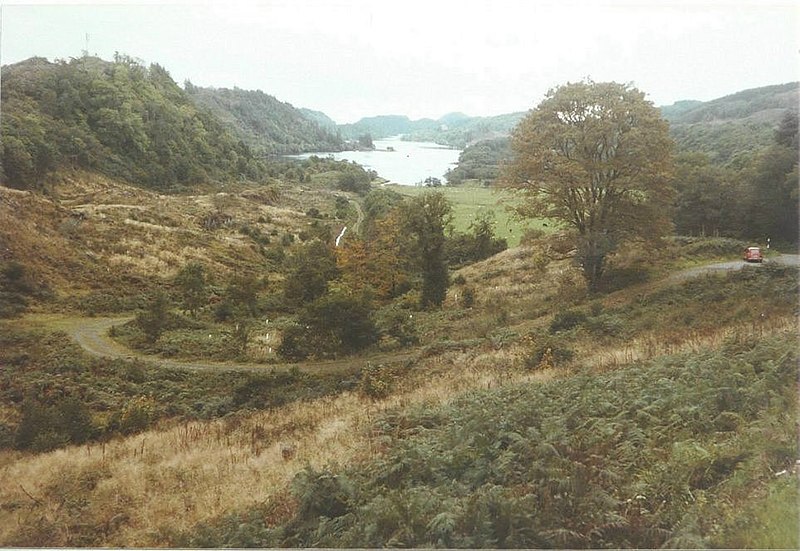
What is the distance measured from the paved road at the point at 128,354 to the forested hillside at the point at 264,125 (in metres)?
6.09

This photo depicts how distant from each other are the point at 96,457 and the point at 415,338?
6.08m

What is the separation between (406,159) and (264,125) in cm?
754

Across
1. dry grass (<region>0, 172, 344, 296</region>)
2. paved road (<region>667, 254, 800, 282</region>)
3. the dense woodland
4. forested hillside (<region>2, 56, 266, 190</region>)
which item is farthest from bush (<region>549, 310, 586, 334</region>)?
forested hillside (<region>2, 56, 266, 190</region>)

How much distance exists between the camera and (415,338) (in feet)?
34.0

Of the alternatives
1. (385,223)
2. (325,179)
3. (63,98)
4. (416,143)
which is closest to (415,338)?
(385,223)

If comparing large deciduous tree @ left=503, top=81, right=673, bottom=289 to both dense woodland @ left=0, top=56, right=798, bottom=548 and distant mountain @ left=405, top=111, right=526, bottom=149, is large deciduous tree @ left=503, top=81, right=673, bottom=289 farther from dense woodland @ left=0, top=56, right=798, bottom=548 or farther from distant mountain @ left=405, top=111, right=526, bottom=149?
distant mountain @ left=405, top=111, right=526, bottom=149

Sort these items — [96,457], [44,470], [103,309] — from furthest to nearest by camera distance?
1. [103,309]
2. [96,457]
3. [44,470]

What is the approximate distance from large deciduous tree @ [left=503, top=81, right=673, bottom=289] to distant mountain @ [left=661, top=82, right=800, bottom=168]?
27.7 inches

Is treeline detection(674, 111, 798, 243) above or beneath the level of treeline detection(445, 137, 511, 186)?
beneath

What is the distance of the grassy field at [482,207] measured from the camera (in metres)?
14.8

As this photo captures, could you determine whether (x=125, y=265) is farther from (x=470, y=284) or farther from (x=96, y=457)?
(x=470, y=284)

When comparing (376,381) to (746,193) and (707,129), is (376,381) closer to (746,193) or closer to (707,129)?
(746,193)

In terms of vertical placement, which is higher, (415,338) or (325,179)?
(325,179)

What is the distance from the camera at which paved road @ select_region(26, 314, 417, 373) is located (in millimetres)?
8281
